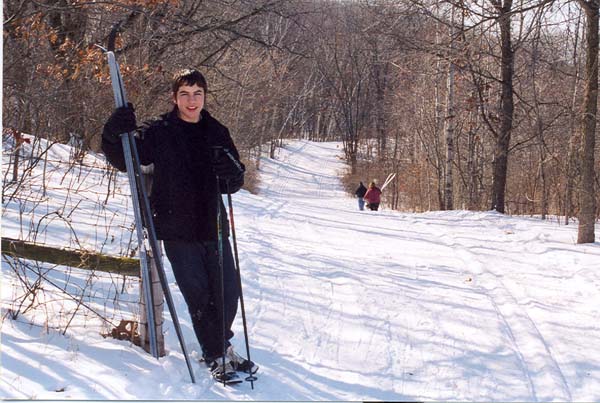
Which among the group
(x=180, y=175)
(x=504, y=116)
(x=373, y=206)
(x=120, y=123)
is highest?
(x=504, y=116)

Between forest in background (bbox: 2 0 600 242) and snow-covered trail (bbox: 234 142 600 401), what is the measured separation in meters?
2.22

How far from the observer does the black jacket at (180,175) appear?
3.68 meters

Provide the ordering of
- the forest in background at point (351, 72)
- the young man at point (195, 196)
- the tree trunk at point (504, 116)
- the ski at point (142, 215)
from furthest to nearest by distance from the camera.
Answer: the tree trunk at point (504, 116), the forest in background at point (351, 72), the young man at point (195, 196), the ski at point (142, 215)

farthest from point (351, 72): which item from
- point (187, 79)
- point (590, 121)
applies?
point (187, 79)

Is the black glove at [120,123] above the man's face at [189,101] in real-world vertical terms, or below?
below

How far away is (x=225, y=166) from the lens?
3.66 metres

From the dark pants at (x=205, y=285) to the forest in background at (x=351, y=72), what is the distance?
4.80 ft

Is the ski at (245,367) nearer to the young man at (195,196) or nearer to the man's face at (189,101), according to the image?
the young man at (195,196)

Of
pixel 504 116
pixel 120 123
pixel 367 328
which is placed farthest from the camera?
pixel 504 116

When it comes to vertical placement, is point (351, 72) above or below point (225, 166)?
above

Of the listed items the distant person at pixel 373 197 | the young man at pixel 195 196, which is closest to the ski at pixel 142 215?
→ the young man at pixel 195 196

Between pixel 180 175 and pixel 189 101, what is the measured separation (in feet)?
1.40

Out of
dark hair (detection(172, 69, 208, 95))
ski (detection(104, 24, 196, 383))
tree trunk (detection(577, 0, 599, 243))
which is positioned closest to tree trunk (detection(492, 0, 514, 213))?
tree trunk (detection(577, 0, 599, 243))

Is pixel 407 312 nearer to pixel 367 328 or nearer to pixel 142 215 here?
pixel 367 328
